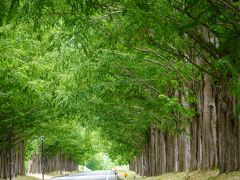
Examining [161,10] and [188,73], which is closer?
[161,10]

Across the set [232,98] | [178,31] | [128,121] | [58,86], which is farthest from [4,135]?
[178,31]

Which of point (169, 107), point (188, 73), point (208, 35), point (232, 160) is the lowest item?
point (232, 160)

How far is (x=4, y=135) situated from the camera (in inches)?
1449

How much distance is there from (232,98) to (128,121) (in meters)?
20.2

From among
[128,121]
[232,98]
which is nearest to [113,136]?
[128,121]

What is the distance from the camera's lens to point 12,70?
19.0 metres

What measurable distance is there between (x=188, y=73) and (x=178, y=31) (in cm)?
682

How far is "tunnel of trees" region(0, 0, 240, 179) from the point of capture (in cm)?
1137

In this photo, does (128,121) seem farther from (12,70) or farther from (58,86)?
(12,70)

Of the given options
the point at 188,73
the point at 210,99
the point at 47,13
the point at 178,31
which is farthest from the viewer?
the point at 210,99

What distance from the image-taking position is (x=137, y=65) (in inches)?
816

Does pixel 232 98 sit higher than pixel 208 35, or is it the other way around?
pixel 208 35

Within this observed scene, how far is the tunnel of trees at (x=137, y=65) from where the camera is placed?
1137 cm

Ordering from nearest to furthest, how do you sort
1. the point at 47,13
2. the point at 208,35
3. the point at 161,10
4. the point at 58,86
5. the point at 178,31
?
the point at 161,10
the point at 178,31
the point at 47,13
the point at 208,35
the point at 58,86
